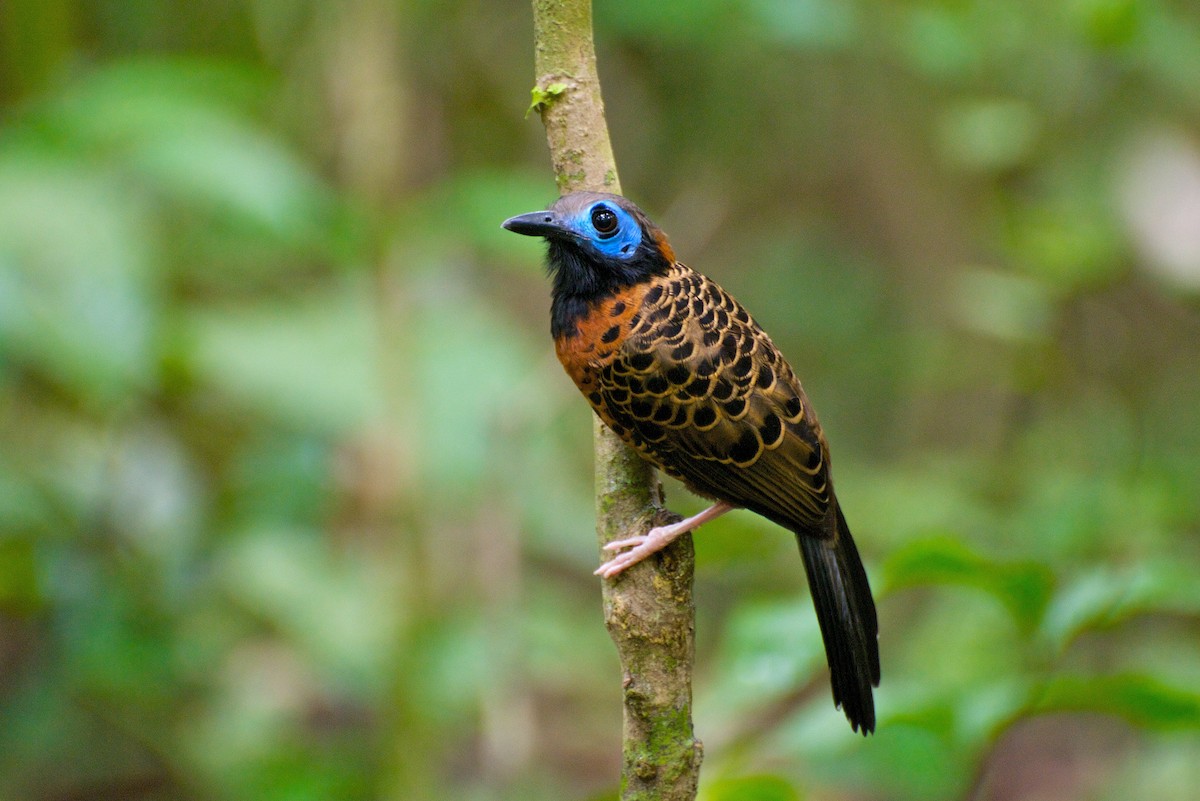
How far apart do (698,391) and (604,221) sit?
1.29 feet

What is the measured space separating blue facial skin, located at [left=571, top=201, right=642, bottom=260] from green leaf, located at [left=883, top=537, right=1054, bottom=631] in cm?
83

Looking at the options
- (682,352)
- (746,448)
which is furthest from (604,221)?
(746,448)

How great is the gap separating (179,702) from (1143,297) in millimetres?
4991

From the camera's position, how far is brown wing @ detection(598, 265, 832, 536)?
2391 mm

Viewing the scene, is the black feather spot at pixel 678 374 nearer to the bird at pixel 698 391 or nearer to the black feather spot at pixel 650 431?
the bird at pixel 698 391

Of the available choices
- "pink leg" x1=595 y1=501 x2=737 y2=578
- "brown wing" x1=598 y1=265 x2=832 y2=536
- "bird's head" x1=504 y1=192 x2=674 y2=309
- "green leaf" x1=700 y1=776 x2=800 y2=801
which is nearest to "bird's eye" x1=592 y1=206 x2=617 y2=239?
"bird's head" x1=504 y1=192 x2=674 y2=309

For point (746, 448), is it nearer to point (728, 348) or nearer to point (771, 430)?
point (771, 430)

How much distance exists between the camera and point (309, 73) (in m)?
4.79

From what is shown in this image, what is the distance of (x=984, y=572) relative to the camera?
7.15 ft

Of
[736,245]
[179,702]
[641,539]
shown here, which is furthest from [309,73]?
[641,539]

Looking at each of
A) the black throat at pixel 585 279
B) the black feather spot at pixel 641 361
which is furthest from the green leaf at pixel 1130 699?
the black throat at pixel 585 279

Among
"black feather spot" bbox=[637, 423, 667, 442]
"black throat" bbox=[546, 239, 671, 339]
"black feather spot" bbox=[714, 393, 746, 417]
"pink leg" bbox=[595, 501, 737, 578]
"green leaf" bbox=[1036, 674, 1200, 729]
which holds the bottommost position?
"green leaf" bbox=[1036, 674, 1200, 729]

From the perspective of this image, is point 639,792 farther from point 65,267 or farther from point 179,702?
point 179,702

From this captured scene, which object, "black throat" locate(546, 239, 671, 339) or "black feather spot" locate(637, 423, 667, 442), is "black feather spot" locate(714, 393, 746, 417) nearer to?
"black feather spot" locate(637, 423, 667, 442)
